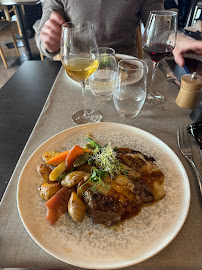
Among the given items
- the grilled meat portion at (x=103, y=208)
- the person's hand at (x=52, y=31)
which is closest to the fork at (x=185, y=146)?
the grilled meat portion at (x=103, y=208)

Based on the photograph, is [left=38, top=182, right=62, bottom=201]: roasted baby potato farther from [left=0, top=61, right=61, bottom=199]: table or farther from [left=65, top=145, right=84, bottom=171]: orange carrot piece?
[left=0, top=61, right=61, bottom=199]: table

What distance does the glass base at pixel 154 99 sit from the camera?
4.36 feet

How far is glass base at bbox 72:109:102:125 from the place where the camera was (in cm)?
119

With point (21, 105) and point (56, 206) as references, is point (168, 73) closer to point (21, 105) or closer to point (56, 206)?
point (21, 105)

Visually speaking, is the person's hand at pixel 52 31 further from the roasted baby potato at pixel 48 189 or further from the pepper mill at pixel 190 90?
the roasted baby potato at pixel 48 189

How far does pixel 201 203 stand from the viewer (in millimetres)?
780

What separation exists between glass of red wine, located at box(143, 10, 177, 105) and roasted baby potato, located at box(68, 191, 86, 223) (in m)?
0.97

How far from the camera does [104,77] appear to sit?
138 cm

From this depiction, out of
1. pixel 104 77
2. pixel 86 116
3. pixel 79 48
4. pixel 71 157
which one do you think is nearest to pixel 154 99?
pixel 104 77

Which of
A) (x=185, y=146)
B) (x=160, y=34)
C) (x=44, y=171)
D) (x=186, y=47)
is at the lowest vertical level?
(x=185, y=146)

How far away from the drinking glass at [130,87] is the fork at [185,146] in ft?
0.89

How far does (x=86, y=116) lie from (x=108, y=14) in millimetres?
1284

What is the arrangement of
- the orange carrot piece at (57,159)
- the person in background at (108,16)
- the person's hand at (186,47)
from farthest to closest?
the person in background at (108,16) → the person's hand at (186,47) → the orange carrot piece at (57,159)

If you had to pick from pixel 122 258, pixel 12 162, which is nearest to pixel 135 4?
pixel 12 162
